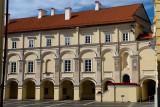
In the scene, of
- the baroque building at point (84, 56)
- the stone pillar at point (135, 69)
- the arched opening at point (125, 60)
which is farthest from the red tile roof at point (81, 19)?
the stone pillar at point (135, 69)

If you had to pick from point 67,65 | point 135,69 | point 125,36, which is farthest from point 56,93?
point 125,36

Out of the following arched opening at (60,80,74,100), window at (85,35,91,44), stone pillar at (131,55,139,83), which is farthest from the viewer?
arched opening at (60,80,74,100)

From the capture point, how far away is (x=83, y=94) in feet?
132

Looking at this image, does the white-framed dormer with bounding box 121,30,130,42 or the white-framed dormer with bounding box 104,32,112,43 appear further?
the white-framed dormer with bounding box 104,32,112,43

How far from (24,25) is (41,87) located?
38.3ft

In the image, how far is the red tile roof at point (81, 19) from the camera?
38.4m

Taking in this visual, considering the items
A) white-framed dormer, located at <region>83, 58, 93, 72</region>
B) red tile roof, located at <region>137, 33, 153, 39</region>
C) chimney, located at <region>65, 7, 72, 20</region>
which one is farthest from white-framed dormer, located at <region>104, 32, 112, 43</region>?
chimney, located at <region>65, 7, 72, 20</region>

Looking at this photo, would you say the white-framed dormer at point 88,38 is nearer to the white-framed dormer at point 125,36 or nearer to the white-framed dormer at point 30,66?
the white-framed dormer at point 125,36

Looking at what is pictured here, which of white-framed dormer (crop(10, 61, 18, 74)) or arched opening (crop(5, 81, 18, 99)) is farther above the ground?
white-framed dormer (crop(10, 61, 18, 74))

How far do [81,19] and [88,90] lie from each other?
11429 mm

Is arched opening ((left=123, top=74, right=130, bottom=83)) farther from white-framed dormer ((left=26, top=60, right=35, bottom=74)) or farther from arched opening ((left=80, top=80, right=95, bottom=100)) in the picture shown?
white-framed dormer ((left=26, top=60, right=35, bottom=74))

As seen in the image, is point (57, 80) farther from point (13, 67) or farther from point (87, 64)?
point (13, 67)

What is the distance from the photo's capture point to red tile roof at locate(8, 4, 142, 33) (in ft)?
126

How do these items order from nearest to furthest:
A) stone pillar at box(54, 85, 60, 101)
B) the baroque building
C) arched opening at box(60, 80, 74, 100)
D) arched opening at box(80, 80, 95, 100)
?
the baroque building → stone pillar at box(54, 85, 60, 101) → arched opening at box(80, 80, 95, 100) → arched opening at box(60, 80, 74, 100)
